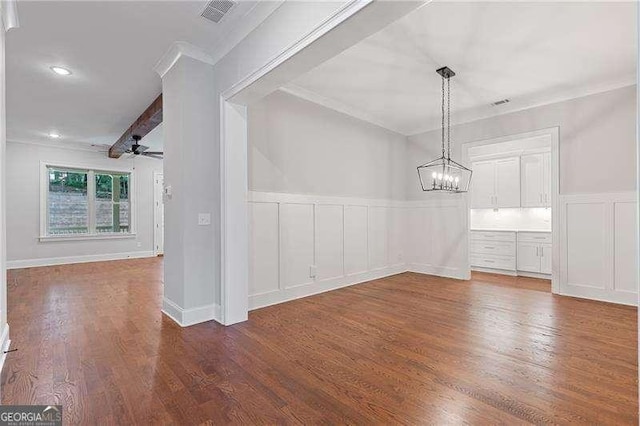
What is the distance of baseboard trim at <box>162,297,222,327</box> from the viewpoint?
2.98 meters

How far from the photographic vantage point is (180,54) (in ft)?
9.97

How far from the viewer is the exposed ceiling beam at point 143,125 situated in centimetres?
445

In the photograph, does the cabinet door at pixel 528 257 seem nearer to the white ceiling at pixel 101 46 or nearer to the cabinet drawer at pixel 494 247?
the cabinet drawer at pixel 494 247

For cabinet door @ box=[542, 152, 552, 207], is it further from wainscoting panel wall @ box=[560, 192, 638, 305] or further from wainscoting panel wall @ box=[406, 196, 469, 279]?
wainscoting panel wall @ box=[406, 196, 469, 279]

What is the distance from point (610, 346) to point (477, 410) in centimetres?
176

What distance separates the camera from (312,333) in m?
2.82

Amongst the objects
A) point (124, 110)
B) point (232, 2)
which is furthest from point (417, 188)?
point (124, 110)

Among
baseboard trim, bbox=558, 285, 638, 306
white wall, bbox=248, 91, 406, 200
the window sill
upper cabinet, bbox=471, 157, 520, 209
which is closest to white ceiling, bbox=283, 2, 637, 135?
white wall, bbox=248, 91, 406, 200

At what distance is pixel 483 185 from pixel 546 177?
107cm

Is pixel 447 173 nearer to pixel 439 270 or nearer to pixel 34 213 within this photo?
pixel 439 270

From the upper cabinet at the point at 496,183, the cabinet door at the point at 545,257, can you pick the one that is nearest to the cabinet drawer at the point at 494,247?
the cabinet door at the point at 545,257

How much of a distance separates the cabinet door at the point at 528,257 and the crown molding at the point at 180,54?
19.5ft

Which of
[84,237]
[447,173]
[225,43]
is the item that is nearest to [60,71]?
[225,43]

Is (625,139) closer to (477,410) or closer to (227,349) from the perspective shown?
(477,410)
